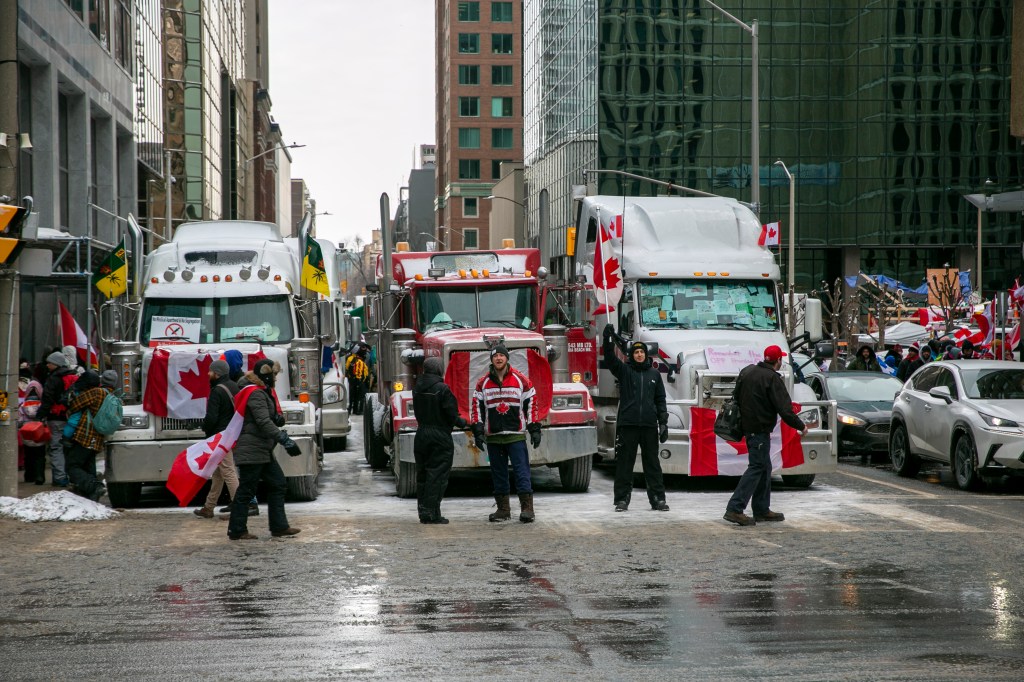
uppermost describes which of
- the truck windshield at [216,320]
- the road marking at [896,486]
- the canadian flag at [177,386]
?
the truck windshield at [216,320]

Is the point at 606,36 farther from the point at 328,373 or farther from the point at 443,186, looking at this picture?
the point at 443,186

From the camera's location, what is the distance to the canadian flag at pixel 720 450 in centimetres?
1695

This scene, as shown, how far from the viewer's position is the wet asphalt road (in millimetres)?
7516

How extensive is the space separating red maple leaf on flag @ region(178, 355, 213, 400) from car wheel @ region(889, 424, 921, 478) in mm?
10179

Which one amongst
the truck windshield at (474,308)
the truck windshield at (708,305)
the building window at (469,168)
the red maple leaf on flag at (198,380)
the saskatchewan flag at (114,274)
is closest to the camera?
the red maple leaf on flag at (198,380)

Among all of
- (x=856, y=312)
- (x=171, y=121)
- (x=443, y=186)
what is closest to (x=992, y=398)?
(x=856, y=312)

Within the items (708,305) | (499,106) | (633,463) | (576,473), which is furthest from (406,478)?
(499,106)

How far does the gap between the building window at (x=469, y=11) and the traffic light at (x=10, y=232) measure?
400ft

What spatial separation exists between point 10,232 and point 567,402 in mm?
6737

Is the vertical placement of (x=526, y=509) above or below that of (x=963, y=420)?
below

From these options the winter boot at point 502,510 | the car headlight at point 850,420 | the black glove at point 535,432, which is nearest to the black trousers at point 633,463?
the black glove at point 535,432

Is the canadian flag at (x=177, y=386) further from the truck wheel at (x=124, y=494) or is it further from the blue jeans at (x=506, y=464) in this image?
the blue jeans at (x=506, y=464)

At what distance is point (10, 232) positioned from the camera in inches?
580

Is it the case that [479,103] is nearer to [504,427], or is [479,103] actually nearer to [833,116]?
[833,116]
